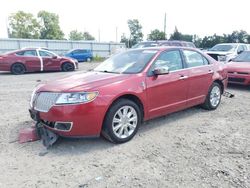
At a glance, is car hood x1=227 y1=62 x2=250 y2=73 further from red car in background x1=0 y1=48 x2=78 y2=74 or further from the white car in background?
red car in background x1=0 y1=48 x2=78 y2=74

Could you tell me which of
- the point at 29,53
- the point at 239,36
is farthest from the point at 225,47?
the point at 239,36

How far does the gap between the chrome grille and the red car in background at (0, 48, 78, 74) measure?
36.3 ft

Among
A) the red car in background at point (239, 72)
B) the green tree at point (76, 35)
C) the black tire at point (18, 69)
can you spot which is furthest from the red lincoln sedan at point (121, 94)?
the green tree at point (76, 35)

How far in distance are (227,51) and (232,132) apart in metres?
10.7

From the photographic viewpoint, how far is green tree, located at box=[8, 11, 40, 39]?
2630 inches

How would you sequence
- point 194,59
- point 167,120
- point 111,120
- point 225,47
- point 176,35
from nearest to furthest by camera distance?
point 111,120 → point 167,120 → point 194,59 → point 225,47 → point 176,35

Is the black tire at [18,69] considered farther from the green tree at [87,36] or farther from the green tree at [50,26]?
the green tree at [87,36]

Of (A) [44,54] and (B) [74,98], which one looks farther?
(A) [44,54]

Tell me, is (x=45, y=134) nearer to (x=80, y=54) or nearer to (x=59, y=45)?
(x=80, y=54)

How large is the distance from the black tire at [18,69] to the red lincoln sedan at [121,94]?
1046 cm

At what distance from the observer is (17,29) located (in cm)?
6738

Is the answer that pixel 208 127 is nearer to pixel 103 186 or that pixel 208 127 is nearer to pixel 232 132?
pixel 232 132

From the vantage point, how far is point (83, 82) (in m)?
4.10

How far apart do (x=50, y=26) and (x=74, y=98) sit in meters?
70.1
